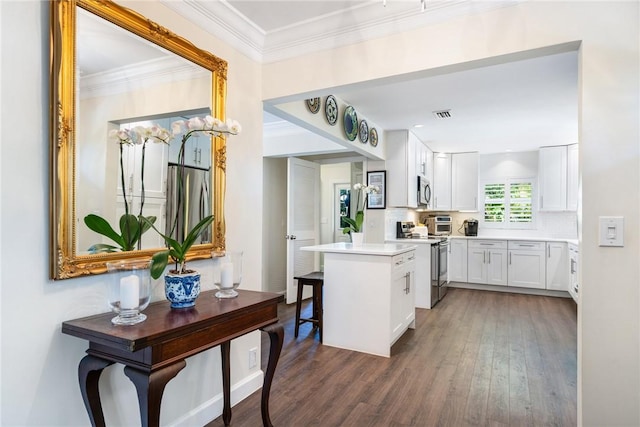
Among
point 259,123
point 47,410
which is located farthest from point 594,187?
point 47,410

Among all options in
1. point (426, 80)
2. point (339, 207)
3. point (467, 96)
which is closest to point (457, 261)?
point (339, 207)

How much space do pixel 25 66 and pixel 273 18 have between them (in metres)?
1.44

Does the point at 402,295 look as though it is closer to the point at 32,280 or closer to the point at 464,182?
the point at 32,280

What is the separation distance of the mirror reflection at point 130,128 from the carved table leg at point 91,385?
0.45 metres

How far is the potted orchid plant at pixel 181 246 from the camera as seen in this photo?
1.69 m

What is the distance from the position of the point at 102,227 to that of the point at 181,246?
1.19ft

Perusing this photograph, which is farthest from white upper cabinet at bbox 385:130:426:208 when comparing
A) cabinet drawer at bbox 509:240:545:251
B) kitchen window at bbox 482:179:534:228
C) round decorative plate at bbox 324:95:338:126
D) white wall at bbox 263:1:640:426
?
white wall at bbox 263:1:640:426

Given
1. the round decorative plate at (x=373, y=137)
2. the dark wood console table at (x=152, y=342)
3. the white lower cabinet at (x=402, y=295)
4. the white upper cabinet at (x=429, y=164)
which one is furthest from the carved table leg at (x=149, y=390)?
the white upper cabinet at (x=429, y=164)

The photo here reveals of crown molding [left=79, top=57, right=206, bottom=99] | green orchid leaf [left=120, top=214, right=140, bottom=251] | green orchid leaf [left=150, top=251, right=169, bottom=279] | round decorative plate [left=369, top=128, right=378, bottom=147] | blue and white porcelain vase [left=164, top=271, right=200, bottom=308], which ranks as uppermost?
round decorative plate [left=369, top=128, right=378, bottom=147]

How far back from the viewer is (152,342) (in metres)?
1.30

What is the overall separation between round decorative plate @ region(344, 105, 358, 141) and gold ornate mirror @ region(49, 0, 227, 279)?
2117 millimetres

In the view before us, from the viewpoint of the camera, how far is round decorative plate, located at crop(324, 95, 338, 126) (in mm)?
3666

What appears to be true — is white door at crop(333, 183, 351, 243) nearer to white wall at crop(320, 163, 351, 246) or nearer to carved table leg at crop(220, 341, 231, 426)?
white wall at crop(320, 163, 351, 246)

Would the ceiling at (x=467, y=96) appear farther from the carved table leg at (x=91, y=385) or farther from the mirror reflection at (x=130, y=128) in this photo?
the carved table leg at (x=91, y=385)
